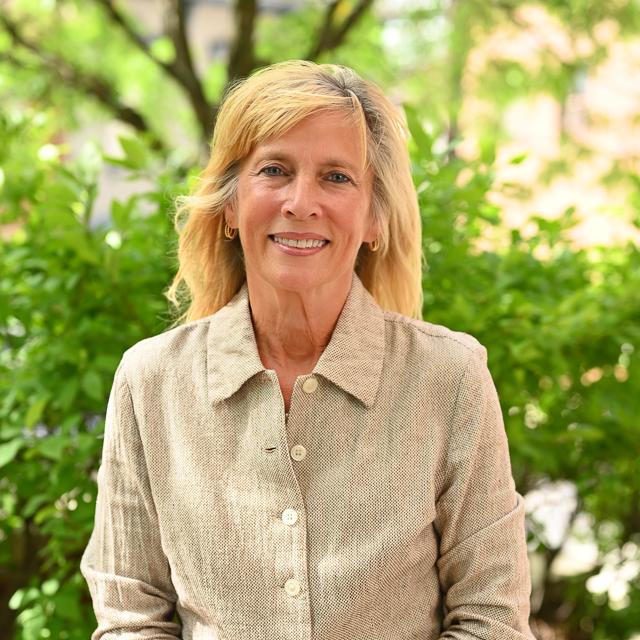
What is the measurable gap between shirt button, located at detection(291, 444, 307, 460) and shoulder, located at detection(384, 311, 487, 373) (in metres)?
0.28

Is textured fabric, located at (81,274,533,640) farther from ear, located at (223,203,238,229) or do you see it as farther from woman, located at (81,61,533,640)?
ear, located at (223,203,238,229)

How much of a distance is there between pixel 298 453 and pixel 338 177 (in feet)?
1.75

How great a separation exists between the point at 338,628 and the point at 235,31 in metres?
6.79

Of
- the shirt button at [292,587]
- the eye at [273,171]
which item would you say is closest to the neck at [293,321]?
the eye at [273,171]

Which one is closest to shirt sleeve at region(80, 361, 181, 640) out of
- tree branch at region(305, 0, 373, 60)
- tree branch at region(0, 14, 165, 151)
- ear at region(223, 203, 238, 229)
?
ear at region(223, 203, 238, 229)

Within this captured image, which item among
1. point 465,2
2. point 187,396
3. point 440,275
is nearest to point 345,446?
point 187,396

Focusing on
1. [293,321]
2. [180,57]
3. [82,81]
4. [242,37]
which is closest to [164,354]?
[293,321]

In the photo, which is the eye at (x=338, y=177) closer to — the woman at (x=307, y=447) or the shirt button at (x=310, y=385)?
the woman at (x=307, y=447)

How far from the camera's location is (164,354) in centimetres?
209

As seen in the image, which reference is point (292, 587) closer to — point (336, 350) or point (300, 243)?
point (336, 350)

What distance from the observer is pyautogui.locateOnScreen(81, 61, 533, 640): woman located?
192 cm

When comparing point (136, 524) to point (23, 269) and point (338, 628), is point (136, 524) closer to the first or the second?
point (338, 628)

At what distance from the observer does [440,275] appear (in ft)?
9.23

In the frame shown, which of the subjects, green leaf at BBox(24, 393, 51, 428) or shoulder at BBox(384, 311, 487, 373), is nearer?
shoulder at BBox(384, 311, 487, 373)
